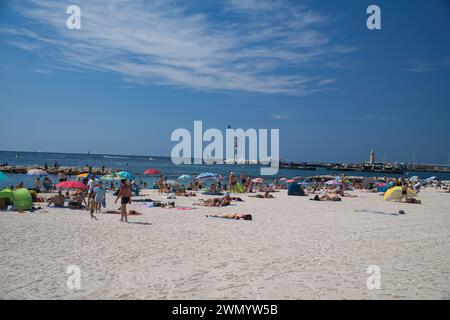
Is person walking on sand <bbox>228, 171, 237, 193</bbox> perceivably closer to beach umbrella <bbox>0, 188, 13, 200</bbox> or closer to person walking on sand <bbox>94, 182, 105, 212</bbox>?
person walking on sand <bbox>94, 182, 105, 212</bbox>

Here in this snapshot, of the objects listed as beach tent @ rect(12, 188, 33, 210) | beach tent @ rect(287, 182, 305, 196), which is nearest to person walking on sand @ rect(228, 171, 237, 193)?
beach tent @ rect(287, 182, 305, 196)

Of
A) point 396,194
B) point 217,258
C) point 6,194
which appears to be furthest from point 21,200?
point 396,194

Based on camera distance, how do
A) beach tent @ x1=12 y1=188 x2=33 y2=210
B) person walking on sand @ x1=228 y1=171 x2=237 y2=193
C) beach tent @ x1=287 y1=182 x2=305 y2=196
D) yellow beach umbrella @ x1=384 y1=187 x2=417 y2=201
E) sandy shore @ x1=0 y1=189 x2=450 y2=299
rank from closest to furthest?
sandy shore @ x1=0 y1=189 x2=450 y2=299
beach tent @ x1=12 y1=188 x2=33 y2=210
yellow beach umbrella @ x1=384 y1=187 x2=417 y2=201
beach tent @ x1=287 y1=182 x2=305 y2=196
person walking on sand @ x1=228 y1=171 x2=237 y2=193

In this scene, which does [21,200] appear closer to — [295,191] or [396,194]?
[295,191]

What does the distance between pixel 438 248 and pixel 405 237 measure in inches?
51.0

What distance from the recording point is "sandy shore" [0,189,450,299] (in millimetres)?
5188

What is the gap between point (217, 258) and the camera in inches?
275

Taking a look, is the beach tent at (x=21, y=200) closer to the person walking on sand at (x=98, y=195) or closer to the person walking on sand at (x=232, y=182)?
the person walking on sand at (x=98, y=195)

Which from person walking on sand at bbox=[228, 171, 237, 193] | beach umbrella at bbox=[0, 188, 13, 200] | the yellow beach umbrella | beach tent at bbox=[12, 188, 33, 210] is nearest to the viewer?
beach tent at bbox=[12, 188, 33, 210]

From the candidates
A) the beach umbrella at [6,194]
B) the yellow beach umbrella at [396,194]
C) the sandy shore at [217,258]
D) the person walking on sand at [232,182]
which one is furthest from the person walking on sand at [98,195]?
the yellow beach umbrella at [396,194]

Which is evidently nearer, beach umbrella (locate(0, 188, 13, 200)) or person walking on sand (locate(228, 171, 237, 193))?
beach umbrella (locate(0, 188, 13, 200))
